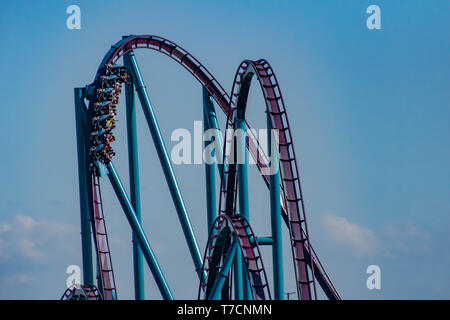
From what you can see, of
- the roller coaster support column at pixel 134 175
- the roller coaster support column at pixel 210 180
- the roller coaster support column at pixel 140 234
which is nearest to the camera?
the roller coaster support column at pixel 140 234

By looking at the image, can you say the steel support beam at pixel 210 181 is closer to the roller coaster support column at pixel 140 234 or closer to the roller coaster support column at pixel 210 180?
the roller coaster support column at pixel 210 180

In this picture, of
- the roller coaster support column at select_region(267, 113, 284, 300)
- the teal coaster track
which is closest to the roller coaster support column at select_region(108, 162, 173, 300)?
the teal coaster track

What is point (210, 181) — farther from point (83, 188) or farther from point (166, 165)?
point (83, 188)

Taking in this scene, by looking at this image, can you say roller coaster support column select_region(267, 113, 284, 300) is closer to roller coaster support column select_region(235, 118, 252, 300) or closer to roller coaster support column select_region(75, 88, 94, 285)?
Result: roller coaster support column select_region(235, 118, 252, 300)

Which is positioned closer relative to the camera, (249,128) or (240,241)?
(240,241)

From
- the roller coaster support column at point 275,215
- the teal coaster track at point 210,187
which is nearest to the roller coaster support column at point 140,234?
the teal coaster track at point 210,187
